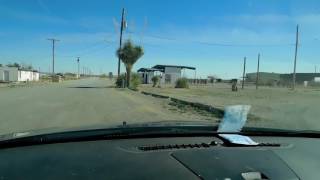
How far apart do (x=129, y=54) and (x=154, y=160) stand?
2247 inches

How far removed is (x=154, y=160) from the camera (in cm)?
265

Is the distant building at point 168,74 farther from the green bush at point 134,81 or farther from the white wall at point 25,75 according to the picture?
the white wall at point 25,75

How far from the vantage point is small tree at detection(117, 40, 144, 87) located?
59438 mm

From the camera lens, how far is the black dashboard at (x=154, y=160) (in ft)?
8.23

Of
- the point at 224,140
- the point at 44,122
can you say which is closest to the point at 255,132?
the point at 224,140

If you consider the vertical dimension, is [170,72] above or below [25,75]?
above

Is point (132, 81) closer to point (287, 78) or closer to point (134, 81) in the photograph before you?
point (134, 81)

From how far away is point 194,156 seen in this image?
8.93 ft

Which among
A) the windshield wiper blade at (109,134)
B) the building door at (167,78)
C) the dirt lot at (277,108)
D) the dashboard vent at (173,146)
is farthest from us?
the building door at (167,78)

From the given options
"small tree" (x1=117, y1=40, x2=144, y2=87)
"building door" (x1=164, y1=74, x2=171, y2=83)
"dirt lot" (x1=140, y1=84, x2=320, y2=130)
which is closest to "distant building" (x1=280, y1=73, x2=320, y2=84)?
"building door" (x1=164, y1=74, x2=171, y2=83)

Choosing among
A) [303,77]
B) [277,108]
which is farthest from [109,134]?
[303,77]

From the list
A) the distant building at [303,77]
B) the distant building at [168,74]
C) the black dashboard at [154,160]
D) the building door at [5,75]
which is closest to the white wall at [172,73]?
the distant building at [168,74]

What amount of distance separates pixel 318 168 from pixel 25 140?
1.71 meters

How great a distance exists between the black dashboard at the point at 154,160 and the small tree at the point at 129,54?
5617 centimetres
